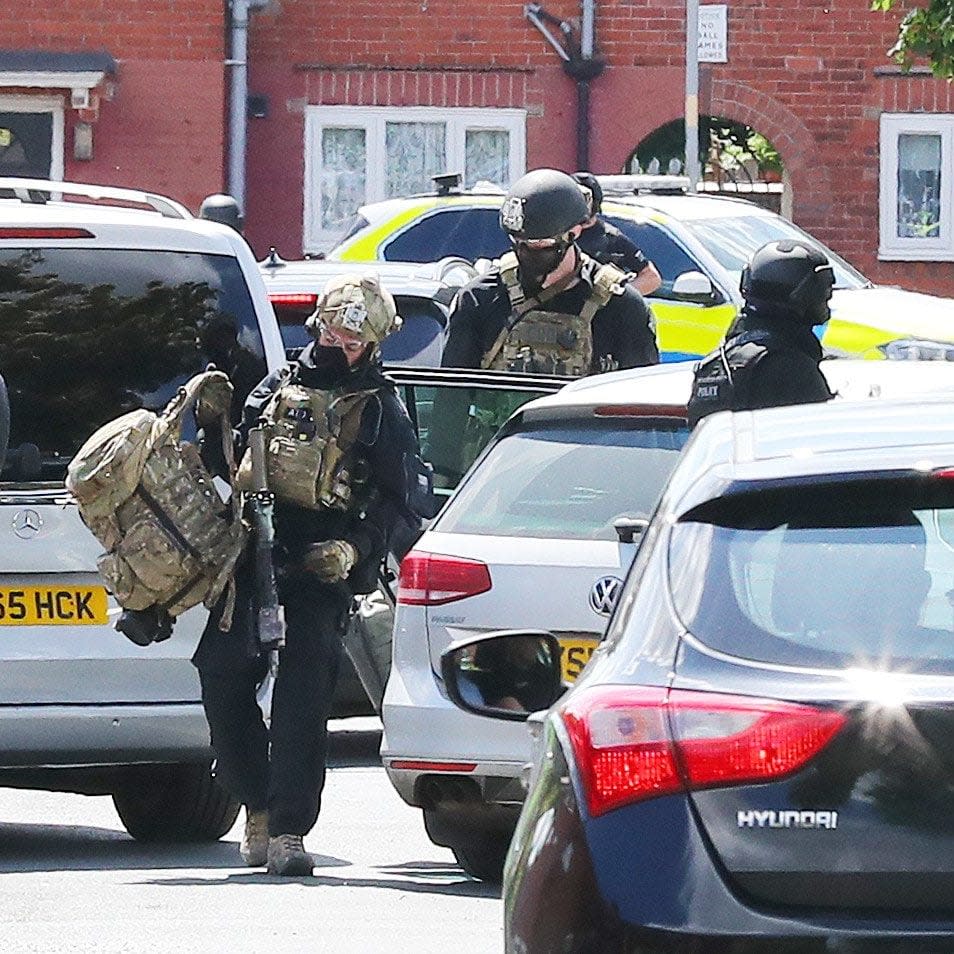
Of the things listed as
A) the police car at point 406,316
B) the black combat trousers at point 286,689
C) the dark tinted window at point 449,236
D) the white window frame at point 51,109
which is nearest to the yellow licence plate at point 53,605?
the black combat trousers at point 286,689

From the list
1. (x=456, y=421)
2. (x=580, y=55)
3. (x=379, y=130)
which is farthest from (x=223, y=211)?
(x=580, y=55)

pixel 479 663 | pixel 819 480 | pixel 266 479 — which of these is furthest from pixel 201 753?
pixel 819 480

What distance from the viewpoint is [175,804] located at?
9141 millimetres

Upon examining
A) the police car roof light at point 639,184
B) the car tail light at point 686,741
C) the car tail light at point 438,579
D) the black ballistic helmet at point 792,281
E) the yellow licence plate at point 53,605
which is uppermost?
the police car roof light at point 639,184

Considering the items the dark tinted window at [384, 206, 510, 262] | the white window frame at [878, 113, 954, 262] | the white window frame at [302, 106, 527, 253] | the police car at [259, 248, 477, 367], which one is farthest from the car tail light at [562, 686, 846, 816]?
the white window frame at [878, 113, 954, 262]

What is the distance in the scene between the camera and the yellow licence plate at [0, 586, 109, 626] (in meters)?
A: 8.33

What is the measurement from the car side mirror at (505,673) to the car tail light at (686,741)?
2.02 feet

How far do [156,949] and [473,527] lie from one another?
1.53m

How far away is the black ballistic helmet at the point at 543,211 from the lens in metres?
10.0

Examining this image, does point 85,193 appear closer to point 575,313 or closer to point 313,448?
point 313,448

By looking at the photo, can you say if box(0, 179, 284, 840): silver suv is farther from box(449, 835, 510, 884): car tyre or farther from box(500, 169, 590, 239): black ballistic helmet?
box(500, 169, 590, 239): black ballistic helmet

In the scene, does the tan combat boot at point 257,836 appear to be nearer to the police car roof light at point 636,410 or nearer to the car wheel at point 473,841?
the car wheel at point 473,841

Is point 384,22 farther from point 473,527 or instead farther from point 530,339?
point 473,527

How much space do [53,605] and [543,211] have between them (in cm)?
253
